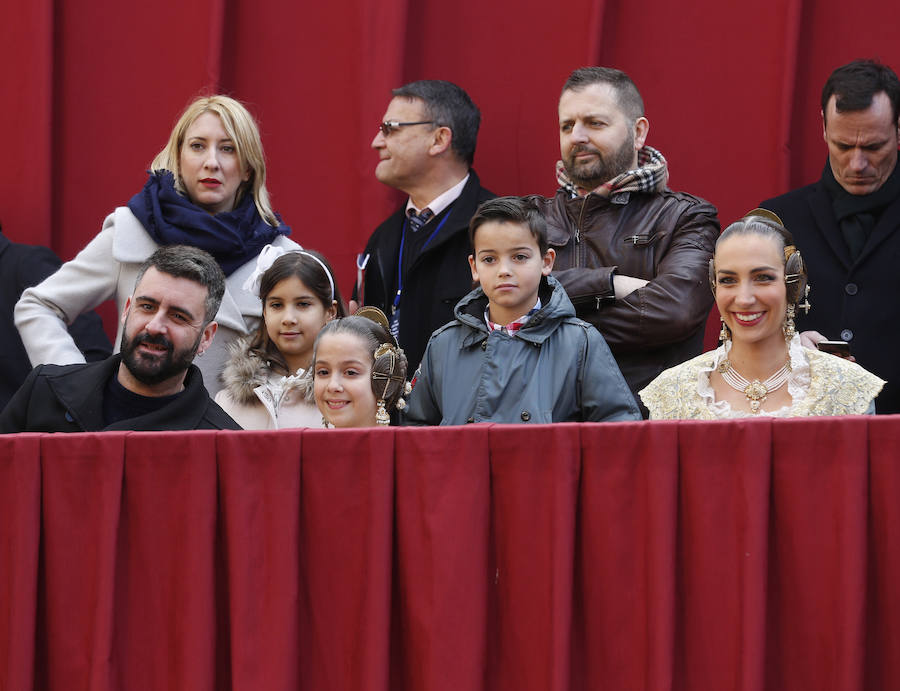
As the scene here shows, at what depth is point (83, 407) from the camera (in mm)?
2674

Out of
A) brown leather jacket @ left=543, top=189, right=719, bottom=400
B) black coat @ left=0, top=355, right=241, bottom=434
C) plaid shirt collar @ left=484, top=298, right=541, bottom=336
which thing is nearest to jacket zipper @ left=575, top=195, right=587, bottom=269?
brown leather jacket @ left=543, top=189, right=719, bottom=400

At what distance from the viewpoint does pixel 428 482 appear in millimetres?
2152

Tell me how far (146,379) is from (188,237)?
657 millimetres

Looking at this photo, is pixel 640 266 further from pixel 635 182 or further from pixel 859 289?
pixel 859 289

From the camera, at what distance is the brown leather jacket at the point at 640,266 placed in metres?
2.96

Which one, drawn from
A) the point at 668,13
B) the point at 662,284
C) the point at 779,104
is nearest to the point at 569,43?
the point at 668,13

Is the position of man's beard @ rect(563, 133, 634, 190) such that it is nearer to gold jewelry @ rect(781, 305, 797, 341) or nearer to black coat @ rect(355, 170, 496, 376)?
black coat @ rect(355, 170, 496, 376)

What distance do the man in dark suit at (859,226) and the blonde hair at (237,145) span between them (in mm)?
1373

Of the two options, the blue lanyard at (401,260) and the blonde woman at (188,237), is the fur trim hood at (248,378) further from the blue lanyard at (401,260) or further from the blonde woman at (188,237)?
the blue lanyard at (401,260)

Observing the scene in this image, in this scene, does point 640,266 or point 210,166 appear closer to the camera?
point 640,266

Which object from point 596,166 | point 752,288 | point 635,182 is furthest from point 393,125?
point 752,288

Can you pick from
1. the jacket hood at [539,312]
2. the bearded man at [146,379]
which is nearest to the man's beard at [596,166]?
the jacket hood at [539,312]

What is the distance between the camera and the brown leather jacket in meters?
2.96

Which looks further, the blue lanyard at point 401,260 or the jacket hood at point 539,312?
the blue lanyard at point 401,260
